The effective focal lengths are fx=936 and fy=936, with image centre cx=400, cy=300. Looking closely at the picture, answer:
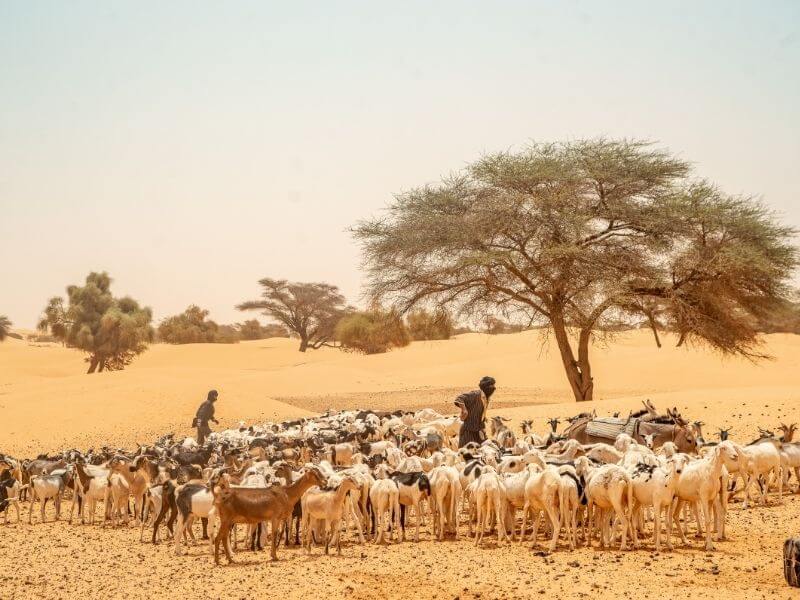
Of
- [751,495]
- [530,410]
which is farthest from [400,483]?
[530,410]

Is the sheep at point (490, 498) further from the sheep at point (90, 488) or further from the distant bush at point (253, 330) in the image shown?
the distant bush at point (253, 330)

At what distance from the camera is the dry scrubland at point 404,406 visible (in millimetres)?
10750

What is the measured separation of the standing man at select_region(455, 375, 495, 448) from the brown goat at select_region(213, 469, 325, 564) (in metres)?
6.10

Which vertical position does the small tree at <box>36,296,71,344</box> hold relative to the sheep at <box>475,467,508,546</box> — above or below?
above

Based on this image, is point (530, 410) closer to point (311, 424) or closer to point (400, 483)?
point (311, 424)

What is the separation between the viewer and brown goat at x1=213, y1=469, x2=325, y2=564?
40.4 ft

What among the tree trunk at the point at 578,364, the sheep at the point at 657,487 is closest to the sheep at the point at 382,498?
the sheep at the point at 657,487

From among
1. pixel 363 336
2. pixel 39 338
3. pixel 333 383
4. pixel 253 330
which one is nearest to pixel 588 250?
pixel 333 383

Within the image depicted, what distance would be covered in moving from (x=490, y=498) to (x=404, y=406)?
21.6 metres

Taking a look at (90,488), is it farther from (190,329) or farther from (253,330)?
(253,330)

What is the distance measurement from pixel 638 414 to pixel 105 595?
1155 centimetres

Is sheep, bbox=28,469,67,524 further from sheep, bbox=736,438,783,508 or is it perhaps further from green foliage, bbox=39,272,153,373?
green foliage, bbox=39,272,153,373

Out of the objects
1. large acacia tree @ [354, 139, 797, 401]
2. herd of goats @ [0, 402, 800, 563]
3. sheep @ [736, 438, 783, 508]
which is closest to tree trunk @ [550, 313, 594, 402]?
large acacia tree @ [354, 139, 797, 401]

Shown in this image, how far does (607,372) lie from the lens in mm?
45875
